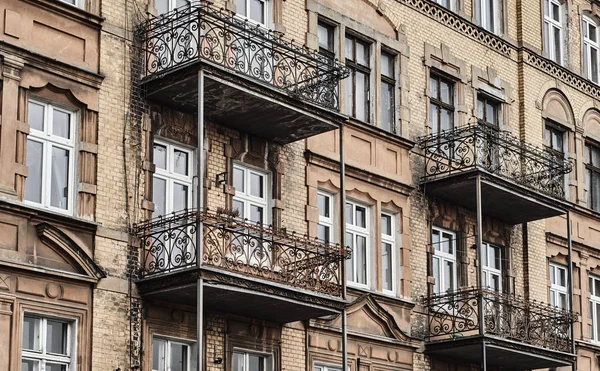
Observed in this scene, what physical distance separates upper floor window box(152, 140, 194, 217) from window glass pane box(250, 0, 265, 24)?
3.14 metres

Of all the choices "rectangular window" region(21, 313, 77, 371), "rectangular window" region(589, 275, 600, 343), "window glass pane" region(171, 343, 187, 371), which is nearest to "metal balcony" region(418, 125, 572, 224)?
"rectangular window" region(589, 275, 600, 343)

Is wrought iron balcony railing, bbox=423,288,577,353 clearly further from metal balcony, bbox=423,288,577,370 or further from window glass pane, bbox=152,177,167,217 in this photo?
window glass pane, bbox=152,177,167,217

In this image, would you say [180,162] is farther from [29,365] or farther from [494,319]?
[494,319]

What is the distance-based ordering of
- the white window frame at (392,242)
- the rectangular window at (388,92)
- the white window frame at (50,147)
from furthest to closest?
the rectangular window at (388,92)
the white window frame at (392,242)
the white window frame at (50,147)

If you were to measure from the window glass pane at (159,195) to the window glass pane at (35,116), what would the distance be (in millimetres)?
2112

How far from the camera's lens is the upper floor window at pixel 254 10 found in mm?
22106

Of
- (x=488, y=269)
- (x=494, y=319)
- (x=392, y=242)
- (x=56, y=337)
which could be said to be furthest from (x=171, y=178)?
(x=488, y=269)

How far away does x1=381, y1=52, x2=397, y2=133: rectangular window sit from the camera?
25094 mm

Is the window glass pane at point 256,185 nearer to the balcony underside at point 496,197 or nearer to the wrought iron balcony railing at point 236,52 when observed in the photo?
the wrought iron balcony railing at point 236,52

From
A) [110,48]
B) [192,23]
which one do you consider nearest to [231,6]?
[192,23]

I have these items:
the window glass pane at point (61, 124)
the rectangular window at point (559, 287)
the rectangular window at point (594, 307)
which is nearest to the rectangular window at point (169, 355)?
the window glass pane at point (61, 124)

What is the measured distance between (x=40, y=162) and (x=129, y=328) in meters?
2.68

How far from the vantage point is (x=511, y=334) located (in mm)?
24578

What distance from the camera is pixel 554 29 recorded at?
30953mm
